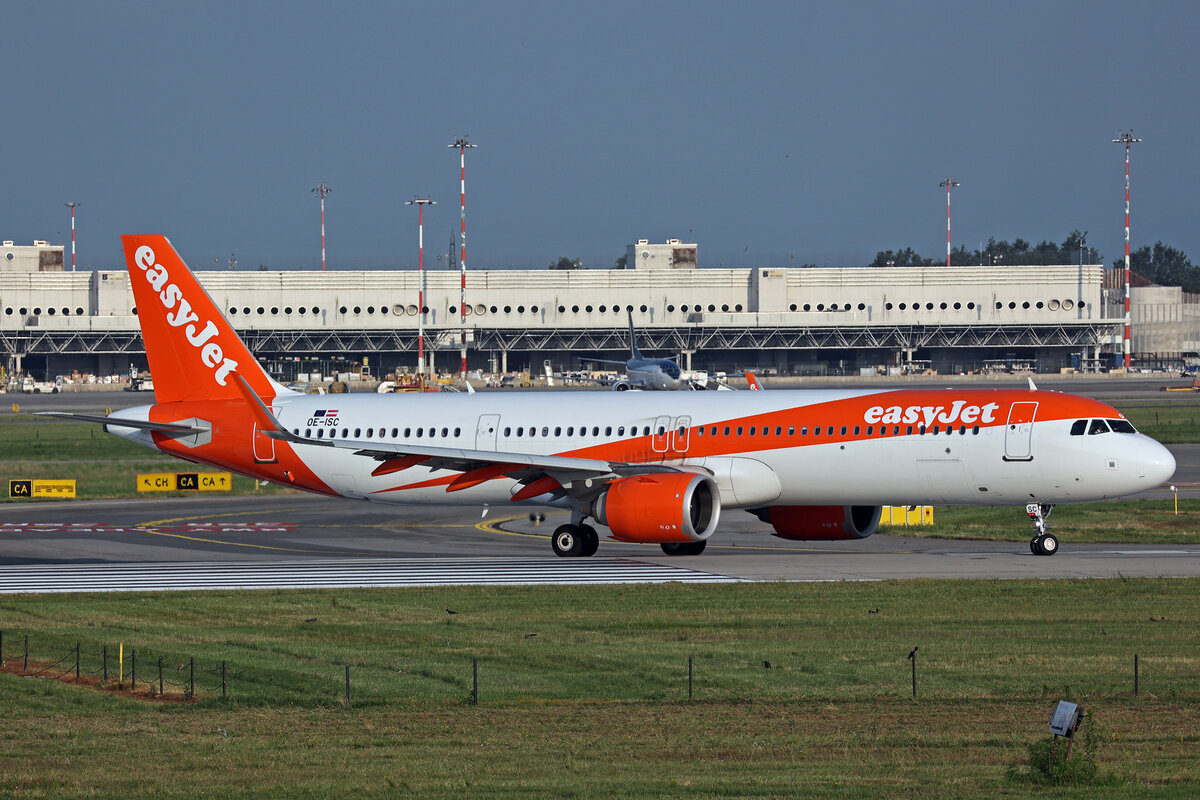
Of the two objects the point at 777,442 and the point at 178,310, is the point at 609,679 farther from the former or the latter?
the point at 178,310

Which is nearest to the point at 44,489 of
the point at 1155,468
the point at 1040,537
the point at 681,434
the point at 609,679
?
the point at 681,434

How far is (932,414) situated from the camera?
37.6m

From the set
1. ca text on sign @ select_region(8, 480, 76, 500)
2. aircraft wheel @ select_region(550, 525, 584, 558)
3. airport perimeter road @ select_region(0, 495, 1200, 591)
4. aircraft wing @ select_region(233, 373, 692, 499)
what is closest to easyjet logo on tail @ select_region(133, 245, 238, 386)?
aircraft wing @ select_region(233, 373, 692, 499)

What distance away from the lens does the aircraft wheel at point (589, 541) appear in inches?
1570

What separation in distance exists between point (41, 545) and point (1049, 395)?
28.8 meters

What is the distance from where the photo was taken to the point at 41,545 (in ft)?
142

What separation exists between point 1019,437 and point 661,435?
30.4ft

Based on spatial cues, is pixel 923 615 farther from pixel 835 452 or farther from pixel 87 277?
pixel 87 277

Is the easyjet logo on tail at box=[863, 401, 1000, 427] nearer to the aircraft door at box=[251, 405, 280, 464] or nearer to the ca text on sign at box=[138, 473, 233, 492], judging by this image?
the aircraft door at box=[251, 405, 280, 464]

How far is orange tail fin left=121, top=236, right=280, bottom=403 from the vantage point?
1735 inches

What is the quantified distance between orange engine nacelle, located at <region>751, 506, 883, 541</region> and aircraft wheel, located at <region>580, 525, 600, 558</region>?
4461mm

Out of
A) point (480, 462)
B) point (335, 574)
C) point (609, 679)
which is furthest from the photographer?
point (480, 462)

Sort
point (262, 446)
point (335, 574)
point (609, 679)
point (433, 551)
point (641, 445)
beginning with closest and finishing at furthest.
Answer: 1. point (609, 679)
2. point (335, 574)
3. point (641, 445)
4. point (433, 551)
5. point (262, 446)

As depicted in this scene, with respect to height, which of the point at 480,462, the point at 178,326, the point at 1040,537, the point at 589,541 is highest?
the point at 178,326
